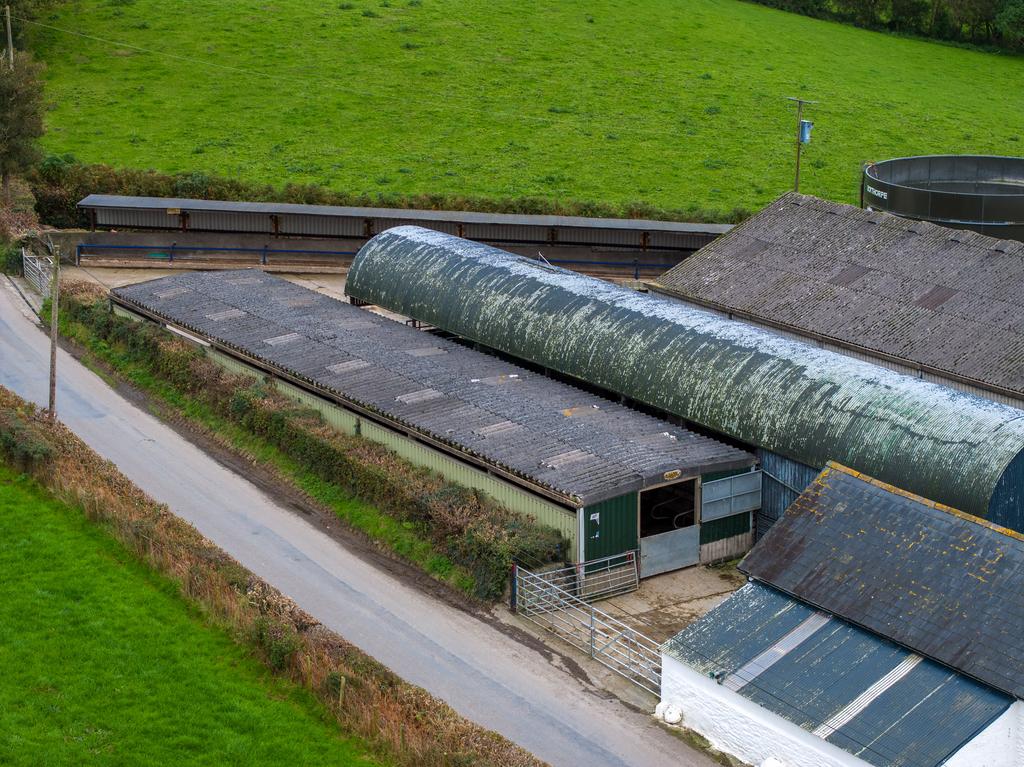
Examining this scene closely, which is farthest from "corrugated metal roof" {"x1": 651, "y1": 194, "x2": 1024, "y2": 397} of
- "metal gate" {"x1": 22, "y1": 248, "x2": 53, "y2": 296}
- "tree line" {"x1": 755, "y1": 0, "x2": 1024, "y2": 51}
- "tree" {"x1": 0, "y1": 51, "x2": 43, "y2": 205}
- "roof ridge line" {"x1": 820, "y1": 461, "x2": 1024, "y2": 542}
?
"tree line" {"x1": 755, "y1": 0, "x2": 1024, "y2": 51}

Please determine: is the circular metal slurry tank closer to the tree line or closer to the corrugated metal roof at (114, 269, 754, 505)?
the corrugated metal roof at (114, 269, 754, 505)

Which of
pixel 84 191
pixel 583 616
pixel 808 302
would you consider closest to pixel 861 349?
pixel 808 302

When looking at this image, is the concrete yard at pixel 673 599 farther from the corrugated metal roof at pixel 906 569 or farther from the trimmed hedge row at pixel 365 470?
the corrugated metal roof at pixel 906 569

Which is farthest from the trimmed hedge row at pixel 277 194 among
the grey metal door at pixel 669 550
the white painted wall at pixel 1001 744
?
the white painted wall at pixel 1001 744

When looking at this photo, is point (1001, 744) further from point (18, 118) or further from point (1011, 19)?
point (1011, 19)

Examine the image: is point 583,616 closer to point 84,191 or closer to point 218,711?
point 218,711
